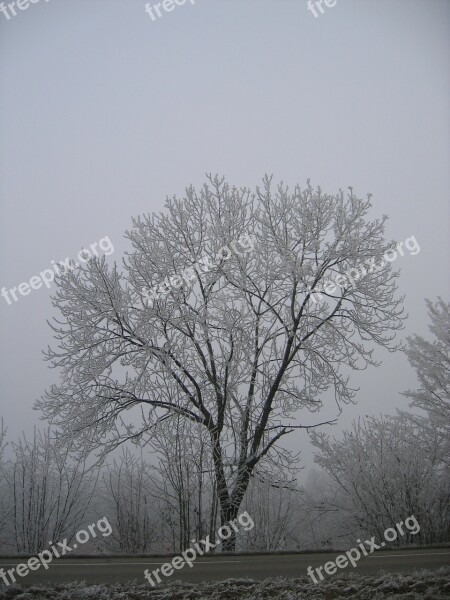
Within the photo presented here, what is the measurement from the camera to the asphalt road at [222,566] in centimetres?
764

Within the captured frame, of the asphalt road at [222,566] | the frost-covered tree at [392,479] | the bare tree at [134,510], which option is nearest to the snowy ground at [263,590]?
the asphalt road at [222,566]

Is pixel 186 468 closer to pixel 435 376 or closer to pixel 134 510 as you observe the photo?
pixel 134 510

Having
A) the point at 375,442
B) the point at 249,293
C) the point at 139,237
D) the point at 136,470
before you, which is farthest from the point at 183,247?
the point at 375,442

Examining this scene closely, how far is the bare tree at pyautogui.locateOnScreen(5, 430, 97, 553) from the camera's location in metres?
11.6

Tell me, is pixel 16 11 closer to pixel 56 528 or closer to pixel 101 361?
pixel 101 361

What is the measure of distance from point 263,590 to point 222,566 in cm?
216

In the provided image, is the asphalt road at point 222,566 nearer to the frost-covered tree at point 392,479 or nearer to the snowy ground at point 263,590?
the snowy ground at point 263,590

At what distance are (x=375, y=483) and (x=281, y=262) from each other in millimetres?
7731

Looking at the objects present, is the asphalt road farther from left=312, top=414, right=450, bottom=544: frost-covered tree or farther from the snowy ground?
left=312, top=414, right=450, bottom=544: frost-covered tree

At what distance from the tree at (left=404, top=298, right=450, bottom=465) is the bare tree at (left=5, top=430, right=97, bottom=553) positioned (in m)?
10.8

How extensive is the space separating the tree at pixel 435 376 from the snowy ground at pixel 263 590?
28.7 feet

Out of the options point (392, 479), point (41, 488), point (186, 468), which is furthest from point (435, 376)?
point (41, 488)

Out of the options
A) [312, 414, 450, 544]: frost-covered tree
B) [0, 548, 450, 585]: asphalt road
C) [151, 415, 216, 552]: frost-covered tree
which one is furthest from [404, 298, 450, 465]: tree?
[151, 415, 216, 552]: frost-covered tree

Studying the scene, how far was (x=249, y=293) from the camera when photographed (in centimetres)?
1196
